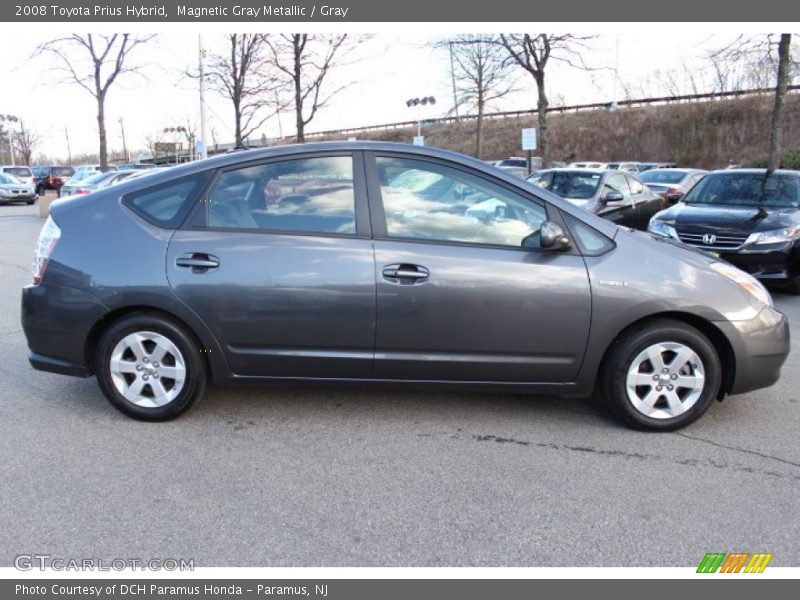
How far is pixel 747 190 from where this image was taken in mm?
8852

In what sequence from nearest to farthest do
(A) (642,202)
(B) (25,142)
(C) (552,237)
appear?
(C) (552,237)
(A) (642,202)
(B) (25,142)

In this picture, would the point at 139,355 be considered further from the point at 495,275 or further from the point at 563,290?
the point at 563,290

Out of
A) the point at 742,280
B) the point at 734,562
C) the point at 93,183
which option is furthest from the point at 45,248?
the point at 93,183

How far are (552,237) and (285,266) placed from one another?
154 centimetres

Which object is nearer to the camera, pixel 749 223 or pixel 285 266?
pixel 285 266

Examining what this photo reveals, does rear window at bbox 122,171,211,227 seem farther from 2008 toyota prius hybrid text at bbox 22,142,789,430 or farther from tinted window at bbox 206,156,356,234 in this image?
tinted window at bbox 206,156,356,234

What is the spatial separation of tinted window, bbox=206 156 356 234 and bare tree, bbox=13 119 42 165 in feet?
282

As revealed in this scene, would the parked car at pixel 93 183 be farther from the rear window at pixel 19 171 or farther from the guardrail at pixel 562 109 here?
the rear window at pixel 19 171

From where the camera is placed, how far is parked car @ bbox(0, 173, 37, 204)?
2653 cm

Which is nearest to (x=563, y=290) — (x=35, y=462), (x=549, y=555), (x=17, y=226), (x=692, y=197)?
(x=549, y=555)

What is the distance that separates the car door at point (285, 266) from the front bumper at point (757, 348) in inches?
84.9

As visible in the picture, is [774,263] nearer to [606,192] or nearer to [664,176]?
[606,192]

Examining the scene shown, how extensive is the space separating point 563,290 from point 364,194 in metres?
1.29

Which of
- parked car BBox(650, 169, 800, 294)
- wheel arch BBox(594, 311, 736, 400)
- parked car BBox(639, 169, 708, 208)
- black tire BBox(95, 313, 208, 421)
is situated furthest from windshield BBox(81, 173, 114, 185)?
wheel arch BBox(594, 311, 736, 400)
